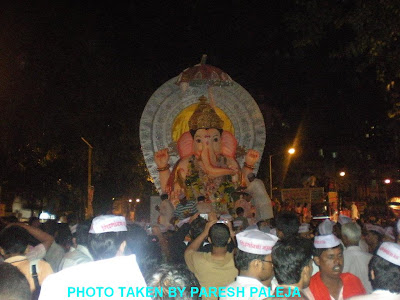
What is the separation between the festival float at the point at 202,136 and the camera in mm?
14383

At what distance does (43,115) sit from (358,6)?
39.8ft

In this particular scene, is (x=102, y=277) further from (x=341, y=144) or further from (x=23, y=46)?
(x=341, y=144)

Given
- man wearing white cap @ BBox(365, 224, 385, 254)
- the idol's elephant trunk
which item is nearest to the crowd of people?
man wearing white cap @ BBox(365, 224, 385, 254)

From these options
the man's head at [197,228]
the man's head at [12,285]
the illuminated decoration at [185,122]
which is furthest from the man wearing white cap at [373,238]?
the illuminated decoration at [185,122]

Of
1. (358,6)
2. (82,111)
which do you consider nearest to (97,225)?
(358,6)

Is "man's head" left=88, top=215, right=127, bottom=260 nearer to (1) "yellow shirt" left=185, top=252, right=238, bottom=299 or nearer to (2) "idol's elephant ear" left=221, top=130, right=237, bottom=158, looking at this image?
(1) "yellow shirt" left=185, top=252, right=238, bottom=299

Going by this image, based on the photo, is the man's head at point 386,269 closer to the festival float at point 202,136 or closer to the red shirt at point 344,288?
the red shirt at point 344,288

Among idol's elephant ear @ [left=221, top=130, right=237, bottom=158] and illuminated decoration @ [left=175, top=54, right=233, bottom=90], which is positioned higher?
illuminated decoration @ [left=175, top=54, right=233, bottom=90]

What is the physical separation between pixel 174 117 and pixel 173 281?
1201cm

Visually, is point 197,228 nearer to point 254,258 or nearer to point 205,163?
point 254,258

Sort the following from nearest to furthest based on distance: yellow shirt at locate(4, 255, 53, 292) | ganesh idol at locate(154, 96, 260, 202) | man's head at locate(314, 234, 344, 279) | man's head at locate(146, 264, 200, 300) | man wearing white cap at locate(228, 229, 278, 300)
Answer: man's head at locate(146, 264, 200, 300) → man wearing white cap at locate(228, 229, 278, 300) → yellow shirt at locate(4, 255, 53, 292) → man's head at locate(314, 234, 344, 279) → ganesh idol at locate(154, 96, 260, 202)

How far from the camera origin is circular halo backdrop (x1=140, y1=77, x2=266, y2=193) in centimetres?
1502

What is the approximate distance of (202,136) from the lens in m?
14.6

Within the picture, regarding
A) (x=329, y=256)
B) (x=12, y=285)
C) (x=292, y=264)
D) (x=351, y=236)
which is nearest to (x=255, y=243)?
(x=292, y=264)
